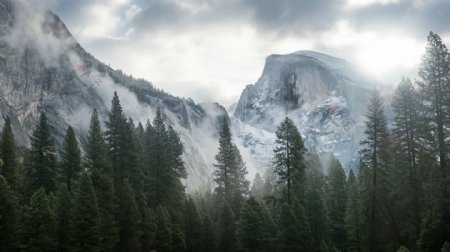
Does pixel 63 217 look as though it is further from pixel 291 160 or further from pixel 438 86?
pixel 438 86

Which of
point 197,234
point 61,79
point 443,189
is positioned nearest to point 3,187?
point 197,234

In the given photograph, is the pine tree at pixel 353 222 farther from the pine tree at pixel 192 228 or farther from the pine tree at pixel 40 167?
the pine tree at pixel 40 167

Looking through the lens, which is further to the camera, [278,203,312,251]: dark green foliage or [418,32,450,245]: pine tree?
[278,203,312,251]: dark green foliage

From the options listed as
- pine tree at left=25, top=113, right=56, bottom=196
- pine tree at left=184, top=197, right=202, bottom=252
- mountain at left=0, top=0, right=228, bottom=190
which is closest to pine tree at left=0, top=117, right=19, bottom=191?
pine tree at left=25, top=113, right=56, bottom=196

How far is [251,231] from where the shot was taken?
1875 inches

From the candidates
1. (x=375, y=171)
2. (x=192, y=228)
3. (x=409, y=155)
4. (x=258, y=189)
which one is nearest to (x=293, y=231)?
(x=375, y=171)

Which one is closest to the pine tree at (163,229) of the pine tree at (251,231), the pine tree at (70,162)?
the pine tree at (251,231)

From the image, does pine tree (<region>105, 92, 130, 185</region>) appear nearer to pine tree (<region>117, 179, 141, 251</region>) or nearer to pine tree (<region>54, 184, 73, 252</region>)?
pine tree (<region>117, 179, 141, 251</region>)

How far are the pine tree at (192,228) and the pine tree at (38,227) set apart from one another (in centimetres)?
1723

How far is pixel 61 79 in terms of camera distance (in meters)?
169

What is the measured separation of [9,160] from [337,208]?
110 feet

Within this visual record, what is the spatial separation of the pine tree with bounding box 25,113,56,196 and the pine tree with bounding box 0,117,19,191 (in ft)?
9.48

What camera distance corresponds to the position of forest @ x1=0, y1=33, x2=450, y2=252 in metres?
37.7

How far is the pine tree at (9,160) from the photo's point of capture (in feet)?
164
